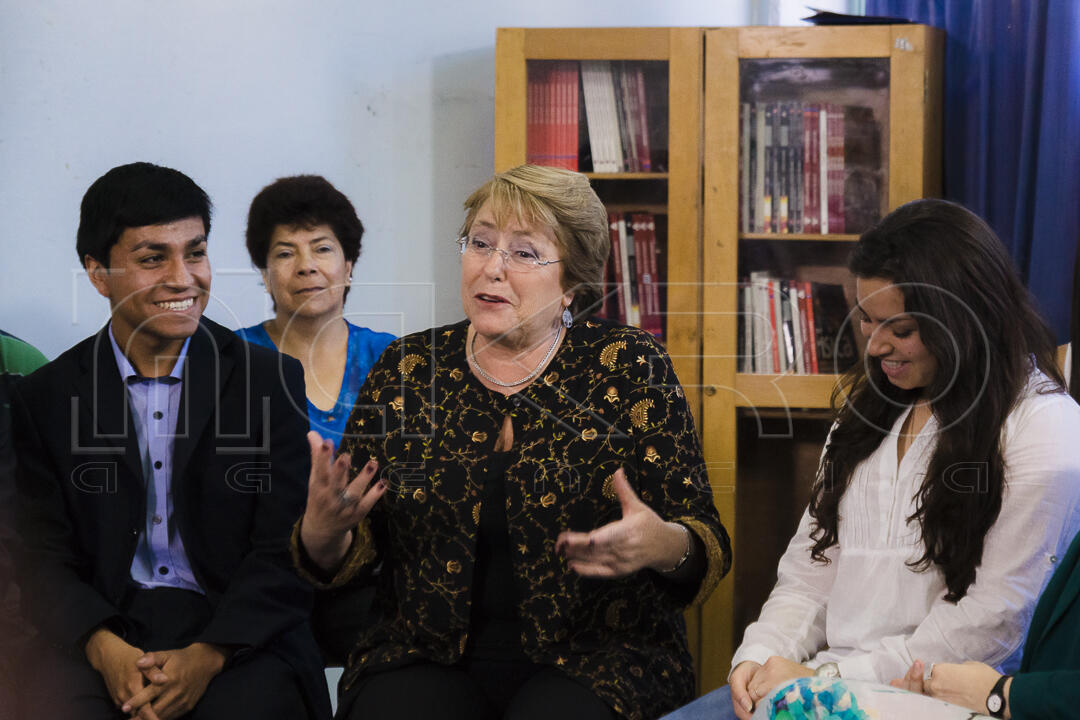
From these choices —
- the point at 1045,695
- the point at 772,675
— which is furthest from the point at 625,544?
the point at 1045,695

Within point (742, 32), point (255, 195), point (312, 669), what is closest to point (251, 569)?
point (312, 669)

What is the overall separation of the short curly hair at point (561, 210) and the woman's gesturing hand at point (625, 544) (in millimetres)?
446

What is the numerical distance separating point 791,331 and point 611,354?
3.31 ft

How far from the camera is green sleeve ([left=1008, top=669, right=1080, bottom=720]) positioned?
1131mm

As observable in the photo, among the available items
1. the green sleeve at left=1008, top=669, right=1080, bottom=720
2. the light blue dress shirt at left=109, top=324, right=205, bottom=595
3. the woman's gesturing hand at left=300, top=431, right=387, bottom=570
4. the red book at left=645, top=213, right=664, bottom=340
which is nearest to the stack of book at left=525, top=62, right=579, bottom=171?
the red book at left=645, top=213, right=664, bottom=340

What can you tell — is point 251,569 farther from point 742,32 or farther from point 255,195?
point 742,32

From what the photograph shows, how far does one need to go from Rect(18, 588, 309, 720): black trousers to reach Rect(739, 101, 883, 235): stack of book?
1.53 metres

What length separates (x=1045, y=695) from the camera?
1155 millimetres

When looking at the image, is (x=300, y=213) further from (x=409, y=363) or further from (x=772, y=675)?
(x=772, y=675)

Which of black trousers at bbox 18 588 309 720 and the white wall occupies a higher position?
the white wall

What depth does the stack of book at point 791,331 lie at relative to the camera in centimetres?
255

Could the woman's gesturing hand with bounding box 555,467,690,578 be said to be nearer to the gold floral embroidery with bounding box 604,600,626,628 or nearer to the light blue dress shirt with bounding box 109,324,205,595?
the gold floral embroidery with bounding box 604,600,626,628

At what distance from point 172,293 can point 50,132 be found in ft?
1.49

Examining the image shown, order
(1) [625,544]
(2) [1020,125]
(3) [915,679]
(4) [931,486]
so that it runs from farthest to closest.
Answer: (2) [1020,125] → (4) [931,486] → (1) [625,544] → (3) [915,679]
